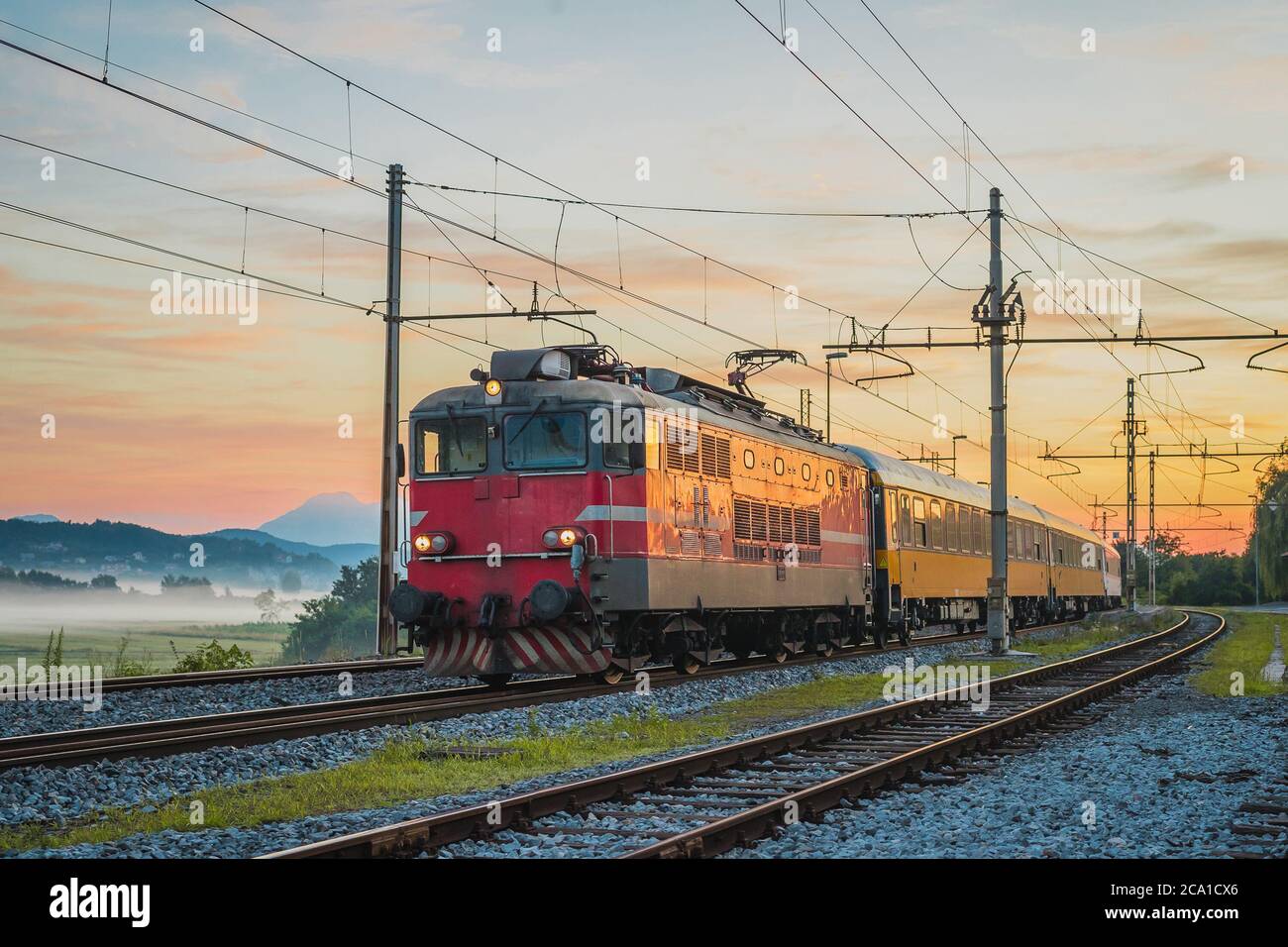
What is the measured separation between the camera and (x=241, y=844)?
361 inches

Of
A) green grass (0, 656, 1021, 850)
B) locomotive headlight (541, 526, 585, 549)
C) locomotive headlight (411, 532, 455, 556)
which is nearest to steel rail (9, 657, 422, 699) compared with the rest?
locomotive headlight (411, 532, 455, 556)

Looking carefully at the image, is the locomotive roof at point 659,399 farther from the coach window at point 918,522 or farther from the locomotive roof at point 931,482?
the coach window at point 918,522

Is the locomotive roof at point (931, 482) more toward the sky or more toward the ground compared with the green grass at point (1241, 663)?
more toward the sky

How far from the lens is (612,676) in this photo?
67.7 feet

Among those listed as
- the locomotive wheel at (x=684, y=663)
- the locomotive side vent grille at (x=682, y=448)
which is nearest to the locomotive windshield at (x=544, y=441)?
the locomotive side vent grille at (x=682, y=448)

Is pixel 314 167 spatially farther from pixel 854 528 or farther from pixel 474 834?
pixel 474 834

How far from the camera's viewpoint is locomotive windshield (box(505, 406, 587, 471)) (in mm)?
19391

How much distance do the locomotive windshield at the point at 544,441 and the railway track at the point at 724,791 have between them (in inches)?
222

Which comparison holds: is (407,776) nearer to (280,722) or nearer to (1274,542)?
(280,722)

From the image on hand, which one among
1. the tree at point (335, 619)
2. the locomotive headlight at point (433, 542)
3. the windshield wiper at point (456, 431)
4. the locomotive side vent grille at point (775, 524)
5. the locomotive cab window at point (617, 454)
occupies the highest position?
the windshield wiper at point (456, 431)

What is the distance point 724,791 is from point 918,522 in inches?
937

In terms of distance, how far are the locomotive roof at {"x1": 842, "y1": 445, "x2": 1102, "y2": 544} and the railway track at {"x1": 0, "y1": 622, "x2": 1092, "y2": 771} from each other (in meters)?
10.1

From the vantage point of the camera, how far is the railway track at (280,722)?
12.9 meters
